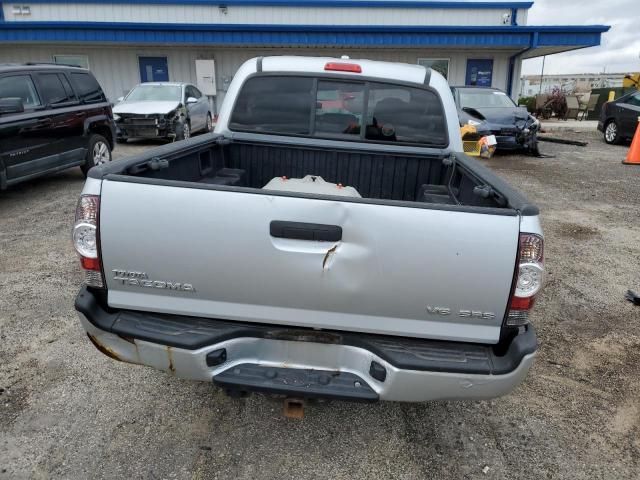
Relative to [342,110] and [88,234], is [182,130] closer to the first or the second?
[342,110]

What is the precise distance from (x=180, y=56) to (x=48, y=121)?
1316cm

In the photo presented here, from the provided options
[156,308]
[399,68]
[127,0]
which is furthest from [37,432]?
[127,0]

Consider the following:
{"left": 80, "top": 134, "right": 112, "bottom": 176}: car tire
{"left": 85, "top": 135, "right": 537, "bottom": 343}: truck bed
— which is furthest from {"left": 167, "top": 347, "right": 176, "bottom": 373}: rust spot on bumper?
{"left": 80, "top": 134, "right": 112, "bottom": 176}: car tire

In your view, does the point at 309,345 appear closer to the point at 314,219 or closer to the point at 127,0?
the point at 314,219

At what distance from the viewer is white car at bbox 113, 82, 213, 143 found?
12.1m

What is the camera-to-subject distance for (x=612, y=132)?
15.3 meters

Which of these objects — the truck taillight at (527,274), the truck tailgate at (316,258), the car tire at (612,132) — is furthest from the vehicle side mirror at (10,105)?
the car tire at (612,132)

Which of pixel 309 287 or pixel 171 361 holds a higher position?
pixel 309 287

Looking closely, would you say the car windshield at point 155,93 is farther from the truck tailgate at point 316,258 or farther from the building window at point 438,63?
the truck tailgate at point 316,258

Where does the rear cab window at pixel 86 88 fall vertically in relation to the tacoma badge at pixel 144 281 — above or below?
above

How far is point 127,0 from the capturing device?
62.1ft

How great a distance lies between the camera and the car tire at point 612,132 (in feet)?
49.3

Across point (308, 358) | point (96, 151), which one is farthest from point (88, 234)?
point (96, 151)

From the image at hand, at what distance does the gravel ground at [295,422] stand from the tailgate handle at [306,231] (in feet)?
4.13
